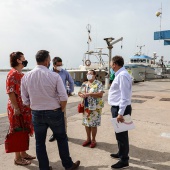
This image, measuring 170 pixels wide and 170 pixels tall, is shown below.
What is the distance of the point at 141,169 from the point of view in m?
3.54

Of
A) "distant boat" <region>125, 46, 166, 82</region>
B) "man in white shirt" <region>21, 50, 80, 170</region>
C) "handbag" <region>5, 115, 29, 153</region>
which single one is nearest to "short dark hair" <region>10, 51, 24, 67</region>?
"man in white shirt" <region>21, 50, 80, 170</region>

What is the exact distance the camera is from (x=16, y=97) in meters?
3.68

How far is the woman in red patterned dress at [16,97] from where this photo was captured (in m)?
3.60

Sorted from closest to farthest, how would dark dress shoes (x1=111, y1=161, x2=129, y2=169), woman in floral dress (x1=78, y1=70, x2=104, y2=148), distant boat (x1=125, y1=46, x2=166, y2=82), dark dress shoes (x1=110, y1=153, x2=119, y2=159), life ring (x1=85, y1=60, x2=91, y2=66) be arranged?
dark dress shoes (x1=111, y1=161, x2=129, y2=169), dark dress shoes (x1=110, y1=153, x2=119, y2=159), woman in floral dress (x1=78, y1=70, x2=104, y2=148), distant boat (x1=125, y1=46, x2=166, y2=82), life ring (x1=85, y1=60, x2=91, y2=66)

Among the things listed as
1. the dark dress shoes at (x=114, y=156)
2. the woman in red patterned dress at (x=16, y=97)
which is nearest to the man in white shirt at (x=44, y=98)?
the woman in red patterned dress at (x=16, y=97)

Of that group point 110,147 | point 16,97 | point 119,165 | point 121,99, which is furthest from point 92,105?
point 16,97

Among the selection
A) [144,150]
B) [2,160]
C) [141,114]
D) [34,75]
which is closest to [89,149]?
[144,150]

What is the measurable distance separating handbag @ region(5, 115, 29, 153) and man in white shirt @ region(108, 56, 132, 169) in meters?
1.50

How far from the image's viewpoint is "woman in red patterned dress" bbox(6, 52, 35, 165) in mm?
3599

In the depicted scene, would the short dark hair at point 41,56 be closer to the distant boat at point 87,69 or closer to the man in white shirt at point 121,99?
the man in white shirt at point 121,99

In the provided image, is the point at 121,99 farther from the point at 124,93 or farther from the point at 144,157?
the point at 144,157

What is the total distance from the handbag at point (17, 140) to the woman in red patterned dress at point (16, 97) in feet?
0.21

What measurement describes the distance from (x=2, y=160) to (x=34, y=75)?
1901 millimetres

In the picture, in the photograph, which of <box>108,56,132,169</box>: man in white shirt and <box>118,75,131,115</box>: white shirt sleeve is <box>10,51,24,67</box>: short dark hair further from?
<box>118,75,131,115</box>: white shirt sleeve
